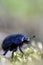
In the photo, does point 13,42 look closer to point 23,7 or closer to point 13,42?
point 13,42

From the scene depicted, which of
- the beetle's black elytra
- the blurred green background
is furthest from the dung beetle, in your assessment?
the blurred green background

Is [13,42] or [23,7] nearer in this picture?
[13,42]

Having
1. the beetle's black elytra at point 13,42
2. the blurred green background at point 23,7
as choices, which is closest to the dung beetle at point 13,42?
the beetle's black elytra at point 13,42

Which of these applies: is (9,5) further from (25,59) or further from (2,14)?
(25,59)

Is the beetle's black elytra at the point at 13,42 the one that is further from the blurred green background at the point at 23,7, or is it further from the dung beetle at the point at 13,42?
the blurred green background at the point at 23,7

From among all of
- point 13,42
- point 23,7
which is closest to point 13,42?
point 13,42

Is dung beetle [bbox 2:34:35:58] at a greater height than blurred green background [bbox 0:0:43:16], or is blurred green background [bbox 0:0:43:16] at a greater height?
blurred green background [bbox 0:0:43:16]

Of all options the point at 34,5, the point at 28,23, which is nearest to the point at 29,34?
the point at 28,23

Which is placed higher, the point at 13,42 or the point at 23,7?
the point at 23,7

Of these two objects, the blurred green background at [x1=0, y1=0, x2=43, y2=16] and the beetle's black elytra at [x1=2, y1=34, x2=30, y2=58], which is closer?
the beetle's black elytra at [x1=2, y1=34, x2=30, y2=58]

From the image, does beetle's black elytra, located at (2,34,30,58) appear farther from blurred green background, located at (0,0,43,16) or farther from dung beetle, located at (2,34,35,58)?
blurred green background, located at (0,0,43,16)
